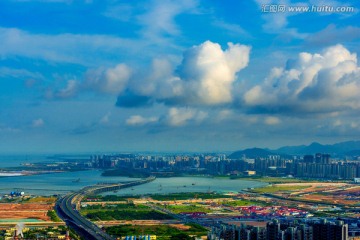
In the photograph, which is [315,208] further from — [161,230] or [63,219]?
[63,219]

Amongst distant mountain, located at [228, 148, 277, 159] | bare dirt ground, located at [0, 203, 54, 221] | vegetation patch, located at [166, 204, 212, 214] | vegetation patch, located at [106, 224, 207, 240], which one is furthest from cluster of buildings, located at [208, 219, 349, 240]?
distant mountain, located at [228, 148, 277, 159]

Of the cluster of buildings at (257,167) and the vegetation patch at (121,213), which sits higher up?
the cluster of buildings at (257,167)

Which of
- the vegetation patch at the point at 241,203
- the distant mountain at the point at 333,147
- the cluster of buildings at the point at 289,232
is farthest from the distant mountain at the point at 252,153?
the cluster of buildings at the point at 289,232

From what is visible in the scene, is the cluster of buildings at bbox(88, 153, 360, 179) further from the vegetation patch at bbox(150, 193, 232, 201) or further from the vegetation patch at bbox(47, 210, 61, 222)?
the vegetation patch at bbox(47, 210, 61, 222)

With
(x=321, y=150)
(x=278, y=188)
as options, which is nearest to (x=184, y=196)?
(x=278, y=188)

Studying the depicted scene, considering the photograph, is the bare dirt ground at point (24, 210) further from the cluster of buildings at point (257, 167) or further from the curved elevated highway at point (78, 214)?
the cluster of buildings at point (257, 167)
